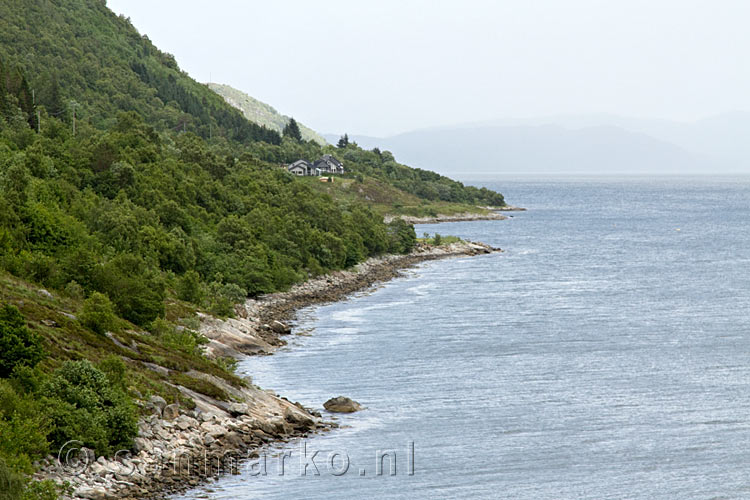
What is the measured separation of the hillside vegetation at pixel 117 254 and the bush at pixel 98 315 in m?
0.09

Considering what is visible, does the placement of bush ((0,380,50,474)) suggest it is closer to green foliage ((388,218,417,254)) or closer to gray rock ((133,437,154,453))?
gray rock ((133,437,154,453))

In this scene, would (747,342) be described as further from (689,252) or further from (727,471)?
(689,252)

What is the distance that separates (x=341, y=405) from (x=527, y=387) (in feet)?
45.5

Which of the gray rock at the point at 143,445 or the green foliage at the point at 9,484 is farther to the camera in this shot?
the gray rock at the point at 143,445

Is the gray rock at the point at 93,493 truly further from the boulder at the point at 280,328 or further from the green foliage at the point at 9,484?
the boulder at the point at 280,328

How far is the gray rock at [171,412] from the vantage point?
139ft

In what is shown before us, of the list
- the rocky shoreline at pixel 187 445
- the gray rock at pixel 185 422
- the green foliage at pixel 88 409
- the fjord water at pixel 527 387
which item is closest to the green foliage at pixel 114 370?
the green foliage at pixel 88 409

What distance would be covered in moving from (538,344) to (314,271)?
1608 inches

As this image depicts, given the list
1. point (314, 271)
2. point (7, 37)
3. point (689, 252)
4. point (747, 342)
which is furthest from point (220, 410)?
point (7, 37)

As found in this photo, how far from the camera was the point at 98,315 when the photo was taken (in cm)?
4938

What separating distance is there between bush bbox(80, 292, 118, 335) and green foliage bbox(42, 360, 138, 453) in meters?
8.81

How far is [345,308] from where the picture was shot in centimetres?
9312

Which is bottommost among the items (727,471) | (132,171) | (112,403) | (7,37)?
(727,471)

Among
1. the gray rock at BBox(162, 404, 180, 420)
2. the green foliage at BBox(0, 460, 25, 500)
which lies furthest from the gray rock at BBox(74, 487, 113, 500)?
the gray rock at BBox(162, 404, 180, 420)
